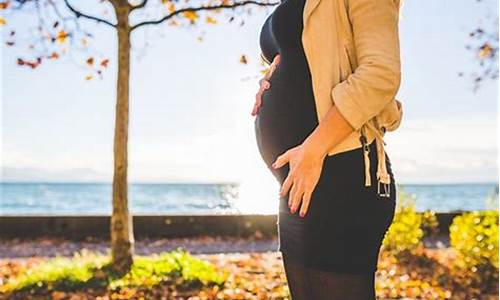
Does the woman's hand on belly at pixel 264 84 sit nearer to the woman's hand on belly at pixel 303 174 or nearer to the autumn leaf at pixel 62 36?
the woman's hand on belly at pixel 303 174

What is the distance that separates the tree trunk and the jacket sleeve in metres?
5.17

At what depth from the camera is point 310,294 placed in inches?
55.9

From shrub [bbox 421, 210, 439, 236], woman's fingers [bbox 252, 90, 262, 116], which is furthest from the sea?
woman's fingers [bbox 252, 90, 262, 116]

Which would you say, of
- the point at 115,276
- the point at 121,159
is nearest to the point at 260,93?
the point at 115,276

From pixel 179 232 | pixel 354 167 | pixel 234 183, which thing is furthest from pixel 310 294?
pixel 234 183

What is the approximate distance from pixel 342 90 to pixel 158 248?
7.63m

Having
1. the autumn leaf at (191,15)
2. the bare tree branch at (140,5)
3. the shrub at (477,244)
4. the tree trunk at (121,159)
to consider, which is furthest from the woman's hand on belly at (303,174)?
the autumn leaf at (191,15)

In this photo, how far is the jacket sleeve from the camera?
4.20 feet

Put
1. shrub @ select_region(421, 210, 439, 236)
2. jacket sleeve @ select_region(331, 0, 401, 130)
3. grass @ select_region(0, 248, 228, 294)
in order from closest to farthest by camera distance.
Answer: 1. jacket sleeve @ select_region(331, 0, 401, 130)
2. grass @ select_region(0, 248, 228, 294)
3. shrub @ select_region(421, 210, 439, 236)

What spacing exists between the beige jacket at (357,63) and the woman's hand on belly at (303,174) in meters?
0.05

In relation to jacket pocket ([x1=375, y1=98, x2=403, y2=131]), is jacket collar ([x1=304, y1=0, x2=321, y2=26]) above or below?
above

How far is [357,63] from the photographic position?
138cm

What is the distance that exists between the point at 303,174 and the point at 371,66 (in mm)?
259

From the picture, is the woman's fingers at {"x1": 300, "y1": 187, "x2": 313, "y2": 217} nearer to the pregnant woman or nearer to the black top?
the pregnant woman
